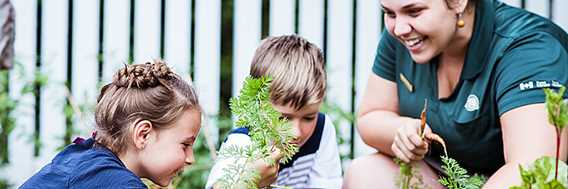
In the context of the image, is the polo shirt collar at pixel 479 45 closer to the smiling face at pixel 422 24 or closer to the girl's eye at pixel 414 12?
the smiling face at pixel 422 24

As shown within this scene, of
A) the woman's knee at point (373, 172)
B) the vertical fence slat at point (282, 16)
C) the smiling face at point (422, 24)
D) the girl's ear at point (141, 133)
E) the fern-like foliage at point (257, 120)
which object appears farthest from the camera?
the vertical fence slat at point (282, 16)

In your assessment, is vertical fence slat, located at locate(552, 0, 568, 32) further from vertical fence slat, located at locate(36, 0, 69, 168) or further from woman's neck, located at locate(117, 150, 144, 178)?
woman's neck, located at locate(117, 150, 144, 178)

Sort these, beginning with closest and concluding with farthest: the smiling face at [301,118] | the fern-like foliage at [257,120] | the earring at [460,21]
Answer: the fern-like foliage at [257,120] → the earring at [460,21] → the smiling face at [301,118]

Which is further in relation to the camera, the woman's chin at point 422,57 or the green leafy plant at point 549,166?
the woman's chin at point 422,57

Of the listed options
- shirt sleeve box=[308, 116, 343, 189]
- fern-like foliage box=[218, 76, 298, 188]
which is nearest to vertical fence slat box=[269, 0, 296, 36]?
shirt sleeve box=[308, 116, 343, 189]

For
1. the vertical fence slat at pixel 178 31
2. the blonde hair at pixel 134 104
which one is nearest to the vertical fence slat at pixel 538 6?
the vertical fence slat at pixel 178 31

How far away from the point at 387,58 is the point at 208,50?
2282 millimetres

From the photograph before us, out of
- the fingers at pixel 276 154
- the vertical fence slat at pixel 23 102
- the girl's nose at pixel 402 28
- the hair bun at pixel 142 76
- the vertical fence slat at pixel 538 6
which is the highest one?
the girl's nose at pixel 402 28

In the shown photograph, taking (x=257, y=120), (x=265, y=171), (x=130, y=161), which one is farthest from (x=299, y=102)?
(x=257, y=120)

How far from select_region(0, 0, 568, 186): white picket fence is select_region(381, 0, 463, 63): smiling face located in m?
2.42

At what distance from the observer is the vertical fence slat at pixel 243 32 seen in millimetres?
5449

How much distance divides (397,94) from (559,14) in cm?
225

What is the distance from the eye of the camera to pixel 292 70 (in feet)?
10.2

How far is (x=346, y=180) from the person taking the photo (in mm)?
3291
